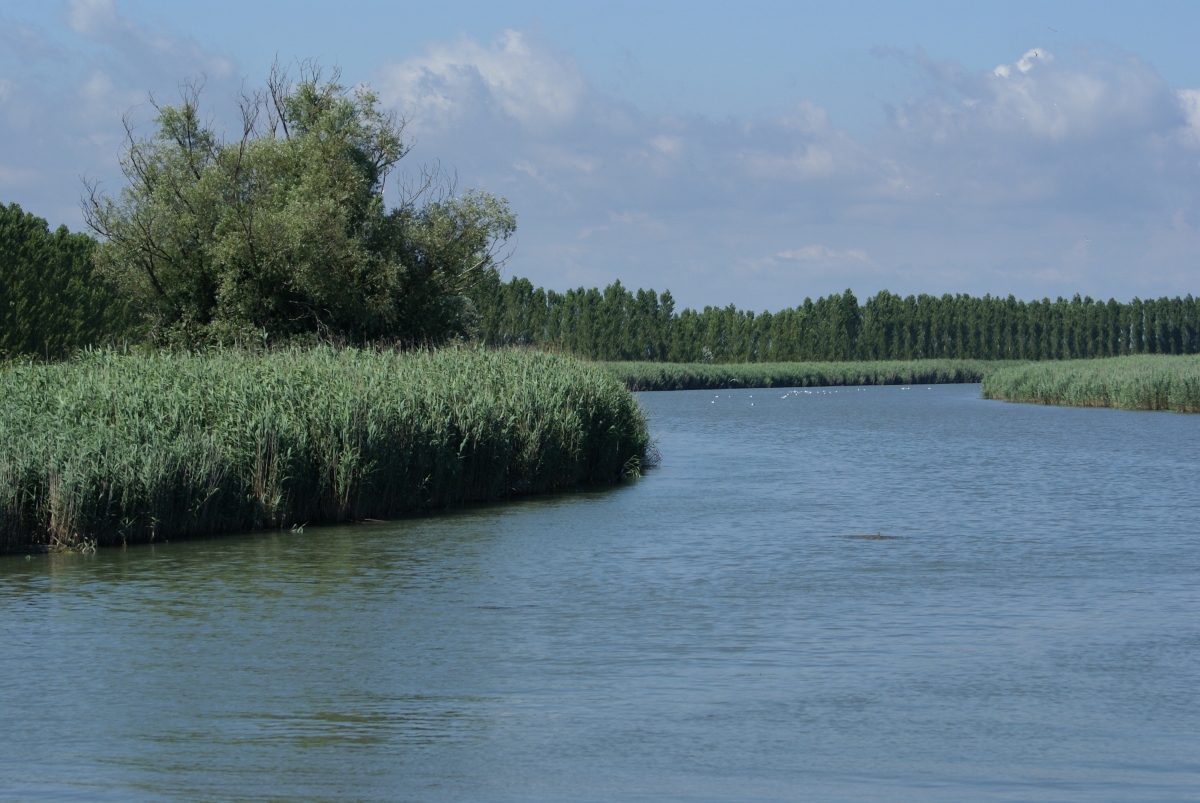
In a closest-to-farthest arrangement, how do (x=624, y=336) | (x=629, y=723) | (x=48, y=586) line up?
(x=629, y=723) < (x=48, y=586) < (x=624, y=336)

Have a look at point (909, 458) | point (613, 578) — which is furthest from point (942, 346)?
point (613, 578)

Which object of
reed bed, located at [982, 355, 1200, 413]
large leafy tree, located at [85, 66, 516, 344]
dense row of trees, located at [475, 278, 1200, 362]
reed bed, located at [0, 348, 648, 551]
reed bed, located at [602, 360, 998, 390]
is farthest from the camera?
dense row of trees, located at [475, 278, 1200, 362]

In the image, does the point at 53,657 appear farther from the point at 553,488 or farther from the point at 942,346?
the point at 942,346

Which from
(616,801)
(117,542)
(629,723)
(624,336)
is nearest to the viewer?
(616,801)

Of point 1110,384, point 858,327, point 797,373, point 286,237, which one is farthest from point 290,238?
→ point 858,327

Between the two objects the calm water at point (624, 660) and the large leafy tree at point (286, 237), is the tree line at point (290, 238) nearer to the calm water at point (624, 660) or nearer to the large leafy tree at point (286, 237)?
the large leafy tree at point (286, 237)

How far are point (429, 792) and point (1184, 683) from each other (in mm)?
6201

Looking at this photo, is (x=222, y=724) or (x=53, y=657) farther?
(x=53, y=657)

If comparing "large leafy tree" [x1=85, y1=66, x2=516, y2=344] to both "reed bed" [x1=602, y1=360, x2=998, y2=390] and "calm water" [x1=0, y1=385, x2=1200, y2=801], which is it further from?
"reed bed" [x1=602, y1=360, x2=998, y2=390]

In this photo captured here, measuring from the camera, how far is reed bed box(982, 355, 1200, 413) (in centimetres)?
5438

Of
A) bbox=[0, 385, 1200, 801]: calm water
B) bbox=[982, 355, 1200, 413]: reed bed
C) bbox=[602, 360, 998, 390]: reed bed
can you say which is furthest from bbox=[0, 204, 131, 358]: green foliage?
bbox=[602, 360, 998, 390]: reed bed

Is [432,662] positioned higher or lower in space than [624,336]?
lower

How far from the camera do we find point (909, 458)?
33531 mm

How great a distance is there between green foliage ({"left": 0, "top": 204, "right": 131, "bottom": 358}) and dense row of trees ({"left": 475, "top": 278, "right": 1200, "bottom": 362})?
52690mm
